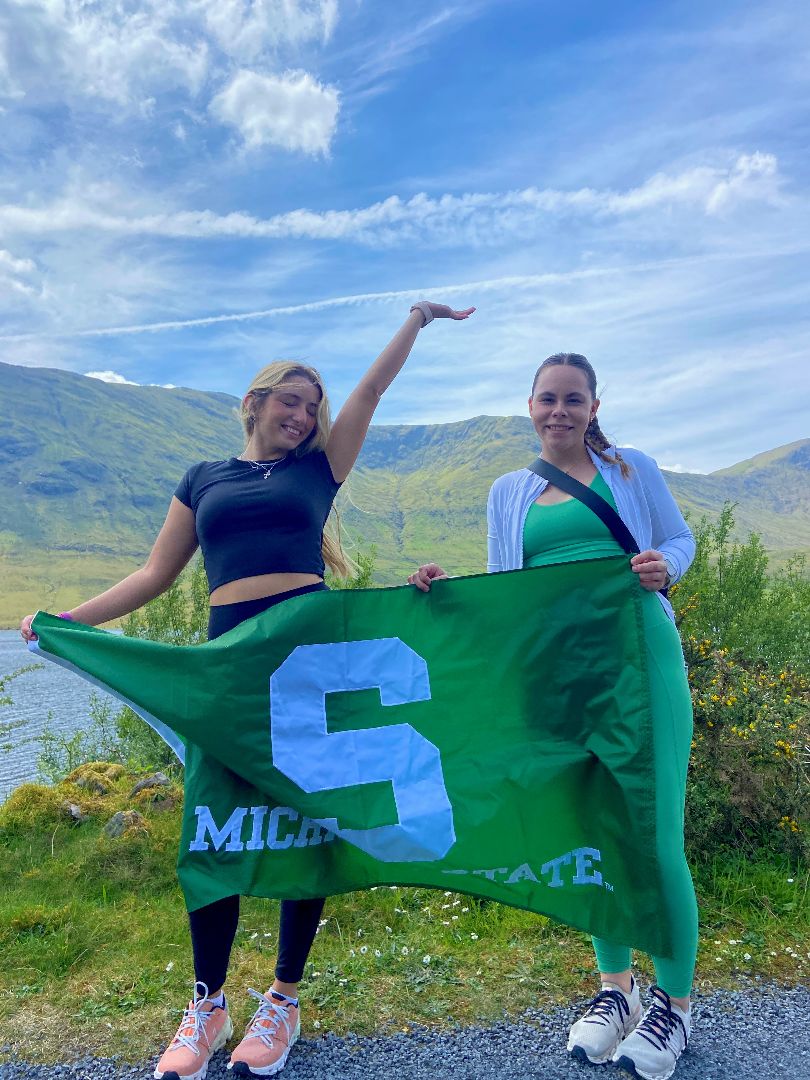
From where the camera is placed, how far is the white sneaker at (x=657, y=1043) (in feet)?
9.74

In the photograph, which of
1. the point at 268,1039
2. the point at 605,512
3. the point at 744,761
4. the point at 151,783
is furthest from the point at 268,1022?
the point at 151,783

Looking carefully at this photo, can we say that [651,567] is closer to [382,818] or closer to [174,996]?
[382,818]

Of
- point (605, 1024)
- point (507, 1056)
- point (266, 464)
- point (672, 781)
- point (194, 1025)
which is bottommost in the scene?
point (507, 1056)

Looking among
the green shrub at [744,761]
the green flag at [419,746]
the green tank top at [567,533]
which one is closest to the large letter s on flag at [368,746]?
the green flag at [419,746]

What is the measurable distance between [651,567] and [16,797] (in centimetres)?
633

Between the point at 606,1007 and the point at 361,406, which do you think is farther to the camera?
the point at 361,406

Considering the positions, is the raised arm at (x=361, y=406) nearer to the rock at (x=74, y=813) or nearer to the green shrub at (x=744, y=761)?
the green shrub at (x=744, y=761)

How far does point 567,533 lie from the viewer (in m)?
3.24

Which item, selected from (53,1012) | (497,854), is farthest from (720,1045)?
(53,1012)

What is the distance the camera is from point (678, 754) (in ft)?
9.86

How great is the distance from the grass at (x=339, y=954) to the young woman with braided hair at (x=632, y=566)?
19.8 inches

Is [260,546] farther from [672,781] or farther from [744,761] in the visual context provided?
[744,761]

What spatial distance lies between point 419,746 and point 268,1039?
4.33 ft

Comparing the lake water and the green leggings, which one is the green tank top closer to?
the green leggings
